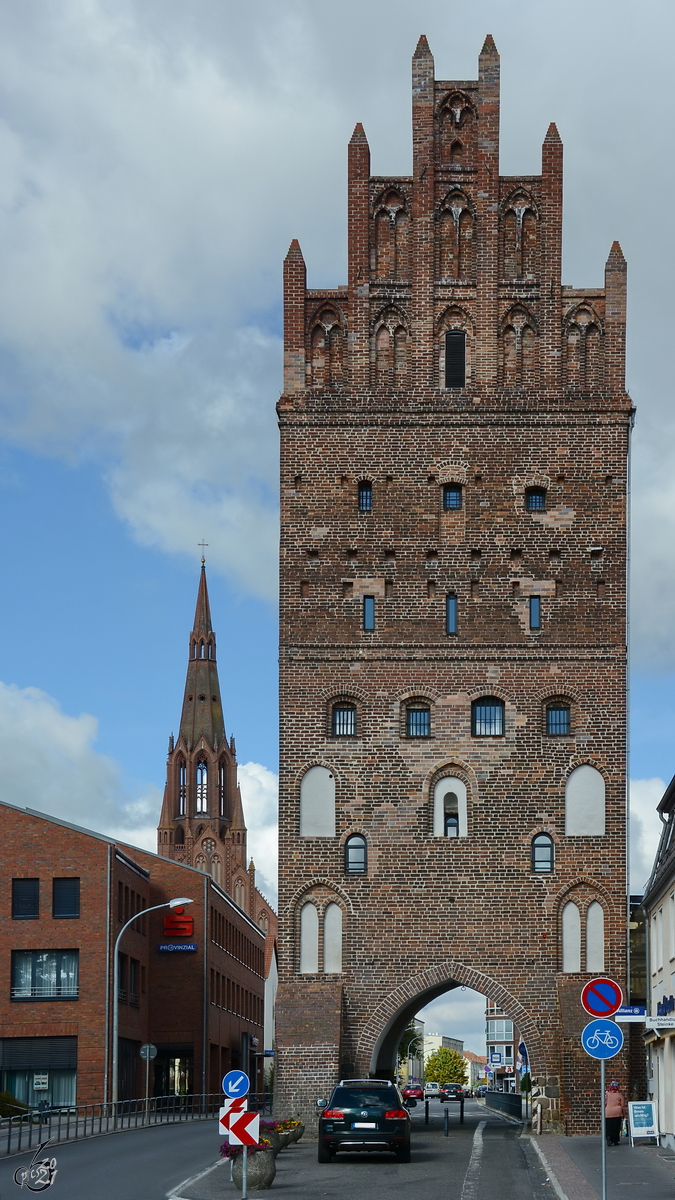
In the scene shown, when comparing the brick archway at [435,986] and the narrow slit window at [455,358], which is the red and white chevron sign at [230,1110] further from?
the narrow slit window at [455,358]

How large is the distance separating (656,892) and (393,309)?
1766cm

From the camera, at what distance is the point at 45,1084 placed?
56.8m

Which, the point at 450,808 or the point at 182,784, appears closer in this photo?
the point at 450,808

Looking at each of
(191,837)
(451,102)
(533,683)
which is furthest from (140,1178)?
(191,837)

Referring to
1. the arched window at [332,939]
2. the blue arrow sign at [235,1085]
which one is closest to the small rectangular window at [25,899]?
the arched window at [332,939]

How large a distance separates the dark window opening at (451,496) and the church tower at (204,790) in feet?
296

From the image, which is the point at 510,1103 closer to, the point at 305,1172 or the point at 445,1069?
the point at 305,1172

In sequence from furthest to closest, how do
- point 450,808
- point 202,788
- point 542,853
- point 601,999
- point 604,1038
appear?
point 202,788 < point 450,808 < point 542,853 < point 601,999 < point 604,1038

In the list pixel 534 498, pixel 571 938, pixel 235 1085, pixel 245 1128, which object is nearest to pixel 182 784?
pixel 534 498

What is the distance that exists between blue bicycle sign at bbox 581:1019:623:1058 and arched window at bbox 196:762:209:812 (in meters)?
116

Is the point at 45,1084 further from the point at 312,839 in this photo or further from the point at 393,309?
the point at 393,309

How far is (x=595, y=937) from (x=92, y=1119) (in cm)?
1311

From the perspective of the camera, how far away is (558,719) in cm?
4347

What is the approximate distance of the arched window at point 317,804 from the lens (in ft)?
140
